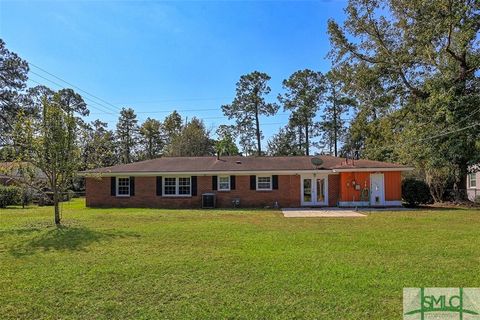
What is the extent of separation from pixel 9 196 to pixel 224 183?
14148 millimetres

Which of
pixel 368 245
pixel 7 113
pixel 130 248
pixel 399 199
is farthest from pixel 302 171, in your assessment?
pixel 7 113

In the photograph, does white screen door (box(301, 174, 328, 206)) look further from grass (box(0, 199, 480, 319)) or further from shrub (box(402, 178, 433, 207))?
grass (box(0, 199, 480, 319))

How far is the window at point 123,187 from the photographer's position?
24703 millimetres

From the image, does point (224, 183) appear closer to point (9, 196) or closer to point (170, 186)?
point (170, 186)

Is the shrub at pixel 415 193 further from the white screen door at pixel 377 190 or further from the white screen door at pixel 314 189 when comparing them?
the white screen door at pixel 314 189

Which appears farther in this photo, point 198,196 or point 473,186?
point 473,186

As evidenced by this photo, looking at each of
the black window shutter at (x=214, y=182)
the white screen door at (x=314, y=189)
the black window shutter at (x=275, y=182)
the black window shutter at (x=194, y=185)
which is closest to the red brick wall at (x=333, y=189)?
Answer: the white screen door at (x=314, y=189)

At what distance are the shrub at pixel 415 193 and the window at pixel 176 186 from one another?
13.2 m

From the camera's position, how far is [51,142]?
13.5 metres

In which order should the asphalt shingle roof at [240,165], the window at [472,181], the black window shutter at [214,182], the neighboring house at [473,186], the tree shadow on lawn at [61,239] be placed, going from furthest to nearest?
the window at [472,181]
the neighboring house at [473,186]
the black window shutter at [214,182]
the asphalt shingle roof at [240,165]
the tree shadow on lawn at [61,239]

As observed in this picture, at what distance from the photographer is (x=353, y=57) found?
2725cm

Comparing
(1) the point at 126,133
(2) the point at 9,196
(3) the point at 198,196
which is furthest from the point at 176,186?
(1) the point at 126,133

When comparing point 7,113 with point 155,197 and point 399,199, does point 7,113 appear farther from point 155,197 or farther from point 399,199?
point 399,199

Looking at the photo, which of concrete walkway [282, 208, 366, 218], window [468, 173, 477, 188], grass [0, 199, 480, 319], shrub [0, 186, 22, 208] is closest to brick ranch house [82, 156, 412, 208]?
concrete walkway [282, 208, 366, 218]
